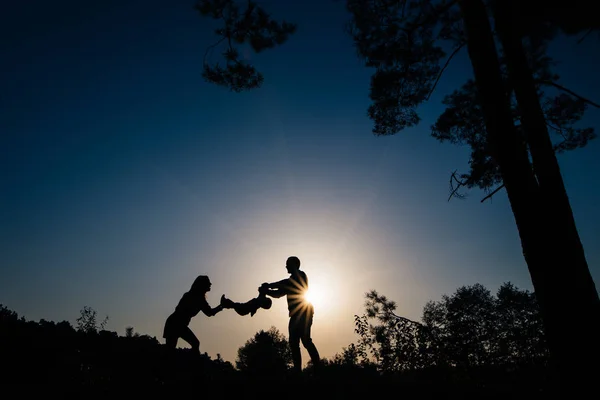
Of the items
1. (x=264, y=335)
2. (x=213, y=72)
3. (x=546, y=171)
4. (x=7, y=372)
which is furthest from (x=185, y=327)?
(x=264, y=335)

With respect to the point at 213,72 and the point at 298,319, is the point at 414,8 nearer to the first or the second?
the point at 213,72

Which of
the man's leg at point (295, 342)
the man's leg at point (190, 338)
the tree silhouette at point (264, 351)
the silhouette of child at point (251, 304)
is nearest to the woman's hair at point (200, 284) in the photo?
the man's leg at point (190, 338)

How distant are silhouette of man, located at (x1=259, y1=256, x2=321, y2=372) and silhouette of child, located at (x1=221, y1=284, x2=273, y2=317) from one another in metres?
0.33

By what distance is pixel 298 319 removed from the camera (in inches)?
239

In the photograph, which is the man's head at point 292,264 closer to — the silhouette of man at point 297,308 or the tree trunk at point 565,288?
the silhouette of man at point 297,308

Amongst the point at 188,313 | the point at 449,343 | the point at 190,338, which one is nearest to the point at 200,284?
the point at 188,313

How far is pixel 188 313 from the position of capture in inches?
231

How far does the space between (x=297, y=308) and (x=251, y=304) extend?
1563 mm

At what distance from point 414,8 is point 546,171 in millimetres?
4756

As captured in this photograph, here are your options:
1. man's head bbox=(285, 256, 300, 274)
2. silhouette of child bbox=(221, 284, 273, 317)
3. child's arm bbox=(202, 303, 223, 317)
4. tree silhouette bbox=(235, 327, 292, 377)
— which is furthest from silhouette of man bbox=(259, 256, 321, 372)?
tree silhouette bbox=(235, 327, 292, 377)

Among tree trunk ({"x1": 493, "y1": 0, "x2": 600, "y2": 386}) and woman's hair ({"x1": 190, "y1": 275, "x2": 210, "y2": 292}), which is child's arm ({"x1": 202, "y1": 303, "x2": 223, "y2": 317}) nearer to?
woman's hair ({"x1": 190, "y1": 275, "x2": 210, "y2": 292})

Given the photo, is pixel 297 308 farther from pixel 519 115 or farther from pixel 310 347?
pixel 519 115

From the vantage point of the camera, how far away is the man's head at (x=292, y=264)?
259 inches

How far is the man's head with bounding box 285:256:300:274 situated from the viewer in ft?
21.6
